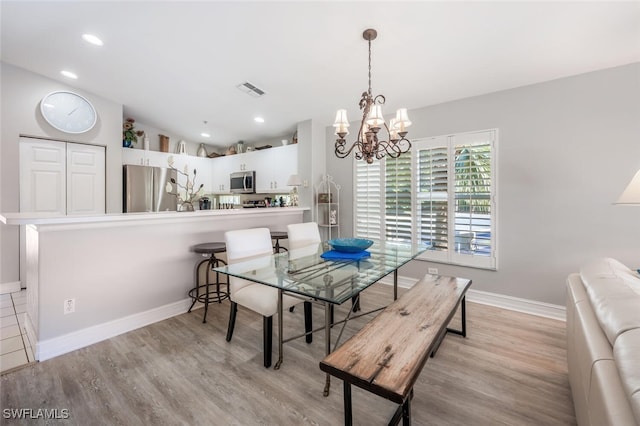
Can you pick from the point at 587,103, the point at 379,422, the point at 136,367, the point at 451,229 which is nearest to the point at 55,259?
the point at 136,367

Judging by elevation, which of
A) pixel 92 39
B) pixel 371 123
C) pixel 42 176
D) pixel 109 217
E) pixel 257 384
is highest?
pixel 92 39

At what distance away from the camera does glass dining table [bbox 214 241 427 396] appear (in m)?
1.67

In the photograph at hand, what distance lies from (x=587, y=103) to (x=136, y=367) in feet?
15.4

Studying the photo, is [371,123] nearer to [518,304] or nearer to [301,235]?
[301,235]

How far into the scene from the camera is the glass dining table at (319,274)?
167cm

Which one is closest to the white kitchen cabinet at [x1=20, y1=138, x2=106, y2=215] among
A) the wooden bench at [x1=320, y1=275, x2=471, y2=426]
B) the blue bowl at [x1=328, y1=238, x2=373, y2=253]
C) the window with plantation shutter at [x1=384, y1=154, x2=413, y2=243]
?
the blue bowl at [x1=328, y1=238, x2=373, y2=253]

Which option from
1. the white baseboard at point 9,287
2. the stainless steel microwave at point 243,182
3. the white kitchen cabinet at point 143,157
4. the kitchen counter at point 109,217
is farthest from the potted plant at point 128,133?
the kitchen counter at point 109,217

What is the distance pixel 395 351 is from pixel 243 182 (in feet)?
15.5

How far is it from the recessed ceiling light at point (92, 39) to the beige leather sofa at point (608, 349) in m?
4.37

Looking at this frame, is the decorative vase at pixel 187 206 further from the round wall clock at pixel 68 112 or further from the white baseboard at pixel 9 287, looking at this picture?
the white baseboard at pixel 9 287

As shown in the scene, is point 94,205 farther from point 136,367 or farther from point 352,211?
point 352,211

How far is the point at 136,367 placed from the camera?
6.64 ft

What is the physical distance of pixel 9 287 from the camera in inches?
142

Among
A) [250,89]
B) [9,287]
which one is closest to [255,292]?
[250,89]
